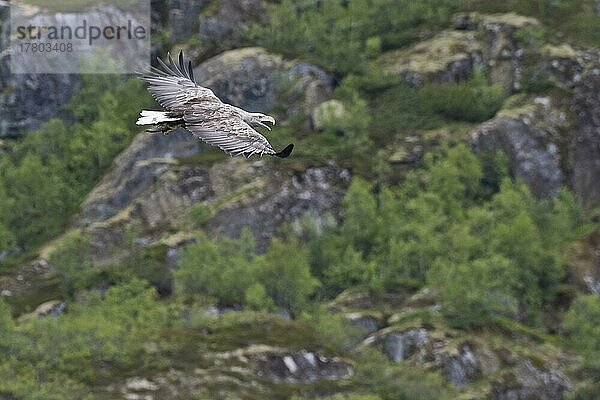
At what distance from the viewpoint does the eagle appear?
3375 cm

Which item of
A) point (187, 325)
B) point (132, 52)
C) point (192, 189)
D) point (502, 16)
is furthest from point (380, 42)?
point (187, 325)

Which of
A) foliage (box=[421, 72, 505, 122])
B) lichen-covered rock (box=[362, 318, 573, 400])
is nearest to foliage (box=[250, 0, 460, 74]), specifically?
foliage (box=[421, 72, 505, 122])

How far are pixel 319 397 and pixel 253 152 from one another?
62258mm

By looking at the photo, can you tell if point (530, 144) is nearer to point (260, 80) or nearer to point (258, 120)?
point (260, 80)

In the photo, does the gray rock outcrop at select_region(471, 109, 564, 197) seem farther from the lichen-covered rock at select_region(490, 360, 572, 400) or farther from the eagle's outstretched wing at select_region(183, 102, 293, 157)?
the eagle's outstretched wing at select_region(183, 102, 293, 157)

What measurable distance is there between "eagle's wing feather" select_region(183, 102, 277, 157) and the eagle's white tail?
0.41 metres

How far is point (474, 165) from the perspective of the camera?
14388cm

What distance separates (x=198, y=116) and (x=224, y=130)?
1.01 m

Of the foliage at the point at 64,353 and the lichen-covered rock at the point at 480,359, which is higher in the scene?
the foliage at the point at 64,353

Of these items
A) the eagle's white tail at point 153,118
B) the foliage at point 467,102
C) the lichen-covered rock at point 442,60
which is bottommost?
the foliage at point 467,102

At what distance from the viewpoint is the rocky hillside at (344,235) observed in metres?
99.9

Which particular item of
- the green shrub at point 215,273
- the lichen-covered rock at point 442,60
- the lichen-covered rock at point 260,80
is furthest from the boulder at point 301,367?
the lichen-covered rock at point 442,60

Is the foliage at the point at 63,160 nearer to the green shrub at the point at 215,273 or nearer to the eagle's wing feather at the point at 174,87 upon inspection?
the green shrub at the point at 215,273

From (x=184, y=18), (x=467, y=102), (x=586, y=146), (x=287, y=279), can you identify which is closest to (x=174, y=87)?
(x=287, y=279)
